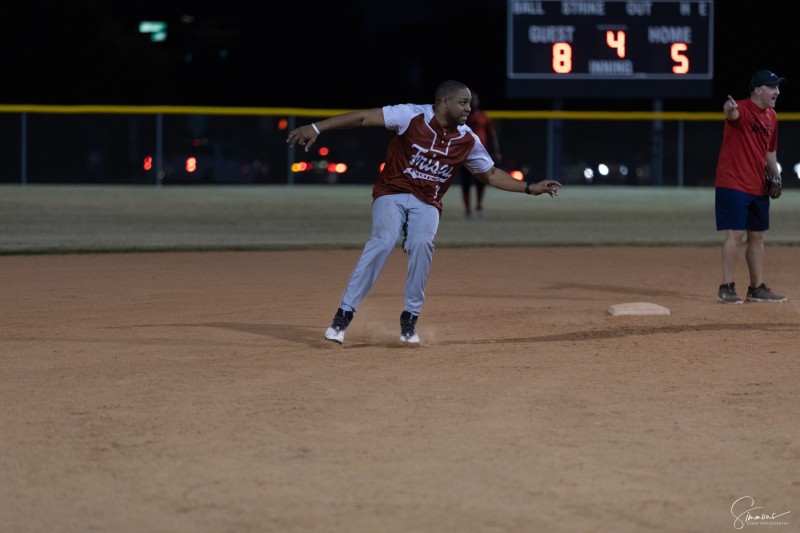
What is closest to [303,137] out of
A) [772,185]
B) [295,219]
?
[772,185]

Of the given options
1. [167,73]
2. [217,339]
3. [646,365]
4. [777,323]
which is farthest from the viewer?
[167,73]

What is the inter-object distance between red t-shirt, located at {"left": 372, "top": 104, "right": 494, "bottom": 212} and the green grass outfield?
738 cm

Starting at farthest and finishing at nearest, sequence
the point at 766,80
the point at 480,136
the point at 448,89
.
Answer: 1. the point at 480,136
2. the point at 766,80
3. the point at 448,89

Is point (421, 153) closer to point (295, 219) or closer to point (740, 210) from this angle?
point (740, 210)

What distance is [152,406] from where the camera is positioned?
17.9 ft

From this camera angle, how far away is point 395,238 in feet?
23.2

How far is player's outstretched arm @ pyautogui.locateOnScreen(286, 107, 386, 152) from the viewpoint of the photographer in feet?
21.6

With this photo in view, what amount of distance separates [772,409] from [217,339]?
334cm

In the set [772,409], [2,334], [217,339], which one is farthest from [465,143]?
[2,334]

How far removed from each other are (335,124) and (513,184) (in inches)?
45.7

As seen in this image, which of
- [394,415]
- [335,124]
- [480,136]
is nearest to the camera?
[394,415]

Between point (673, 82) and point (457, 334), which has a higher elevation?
point (673, 82)

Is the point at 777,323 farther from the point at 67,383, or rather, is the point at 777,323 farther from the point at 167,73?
the point at 167,73

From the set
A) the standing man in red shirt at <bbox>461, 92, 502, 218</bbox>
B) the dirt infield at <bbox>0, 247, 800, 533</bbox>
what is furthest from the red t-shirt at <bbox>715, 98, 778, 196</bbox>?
the standing man in red shirt at <bbox>461, 92, 502, 218</bbox>
